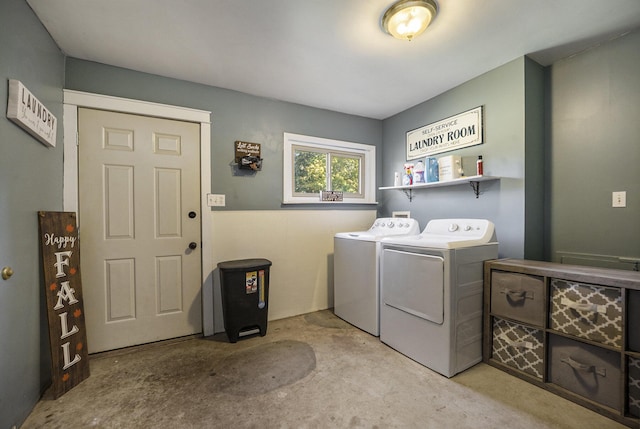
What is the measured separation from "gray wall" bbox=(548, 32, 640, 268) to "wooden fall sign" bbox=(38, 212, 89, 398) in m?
3.61

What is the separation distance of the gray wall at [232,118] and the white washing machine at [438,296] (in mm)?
1412

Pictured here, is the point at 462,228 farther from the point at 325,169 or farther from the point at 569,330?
the point at 325,169

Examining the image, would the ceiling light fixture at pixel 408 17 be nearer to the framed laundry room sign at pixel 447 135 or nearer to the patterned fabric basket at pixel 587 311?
the framed laundry room sign at pixel 447 135

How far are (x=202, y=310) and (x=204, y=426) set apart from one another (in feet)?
3.95

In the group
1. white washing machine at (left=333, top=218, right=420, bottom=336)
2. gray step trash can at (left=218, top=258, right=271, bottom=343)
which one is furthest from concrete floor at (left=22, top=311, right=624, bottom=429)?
white washing machine at (left=333, top=218, right=420, bottom=336)

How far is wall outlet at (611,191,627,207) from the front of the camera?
1.86 metres

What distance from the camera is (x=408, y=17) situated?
5.23ft

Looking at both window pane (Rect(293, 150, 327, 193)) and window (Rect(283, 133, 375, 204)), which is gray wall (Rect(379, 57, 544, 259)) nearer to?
window (Rect(283, 133, 375, 204))

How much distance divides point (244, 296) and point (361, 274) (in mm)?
1093

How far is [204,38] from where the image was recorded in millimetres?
1875

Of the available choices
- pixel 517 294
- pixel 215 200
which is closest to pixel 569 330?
pixel 517 294

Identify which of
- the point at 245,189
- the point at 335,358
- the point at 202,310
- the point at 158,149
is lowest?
the point at 335,358

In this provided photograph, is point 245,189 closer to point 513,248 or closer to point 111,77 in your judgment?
point 111,77

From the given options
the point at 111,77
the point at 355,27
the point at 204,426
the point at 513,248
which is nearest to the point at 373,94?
the point at 355,27
